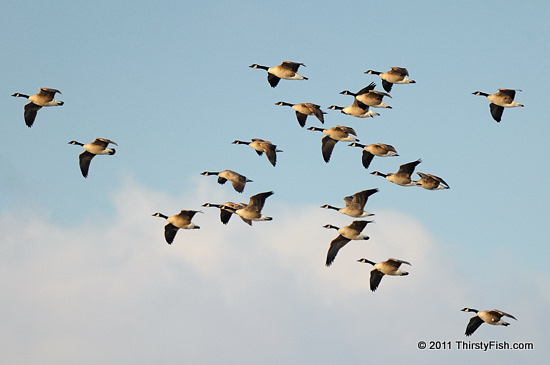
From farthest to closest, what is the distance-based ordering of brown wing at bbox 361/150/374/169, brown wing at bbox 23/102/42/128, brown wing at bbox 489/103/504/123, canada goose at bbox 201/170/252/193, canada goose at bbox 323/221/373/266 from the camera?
brown wing at bbox 361/150/374/169 → brown wing at bbox 489/103/504/123 → brown wing at bbox 23/102/42/128 → canada goose at bbox 323/221/373/266 → canada goose at bbox 201/170/252/193

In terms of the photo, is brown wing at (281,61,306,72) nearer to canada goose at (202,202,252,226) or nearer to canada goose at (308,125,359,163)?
canada goose at (308,125,359,163)

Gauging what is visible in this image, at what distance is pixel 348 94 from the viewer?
4584cm

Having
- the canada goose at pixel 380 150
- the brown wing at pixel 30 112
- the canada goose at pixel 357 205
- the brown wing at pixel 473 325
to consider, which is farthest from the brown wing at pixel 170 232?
the brown wing at pixel 473 325

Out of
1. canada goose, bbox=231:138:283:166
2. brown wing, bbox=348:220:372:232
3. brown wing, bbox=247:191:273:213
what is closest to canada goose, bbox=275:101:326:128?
canada goose, bbox=231:138:283:166

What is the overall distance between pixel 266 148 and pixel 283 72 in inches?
130

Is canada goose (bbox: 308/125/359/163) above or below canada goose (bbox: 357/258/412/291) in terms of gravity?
above

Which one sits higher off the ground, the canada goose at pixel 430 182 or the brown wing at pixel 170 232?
the canada goose at pixel 430 182

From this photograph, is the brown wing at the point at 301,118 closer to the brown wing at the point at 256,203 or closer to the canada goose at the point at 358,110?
the canada goose at the point at 358,110

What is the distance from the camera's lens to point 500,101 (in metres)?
A: 44.0

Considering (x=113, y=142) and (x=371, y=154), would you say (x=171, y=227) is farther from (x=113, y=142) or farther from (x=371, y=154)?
(x=371, y=154)

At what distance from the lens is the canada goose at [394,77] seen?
4366cm

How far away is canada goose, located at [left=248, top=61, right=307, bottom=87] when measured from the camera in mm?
42656

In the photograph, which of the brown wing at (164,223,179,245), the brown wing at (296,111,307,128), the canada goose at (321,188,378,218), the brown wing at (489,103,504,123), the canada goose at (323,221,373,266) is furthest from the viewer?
the brown wing at (296,111,307,128)

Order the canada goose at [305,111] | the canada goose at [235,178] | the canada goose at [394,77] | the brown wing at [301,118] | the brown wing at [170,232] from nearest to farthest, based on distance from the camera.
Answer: the canada goose at [235,178]
the brown wing at [170,232]
the canada goose at [305,111]
the canada goose at [394,77]
the brown wing at [301,118]
